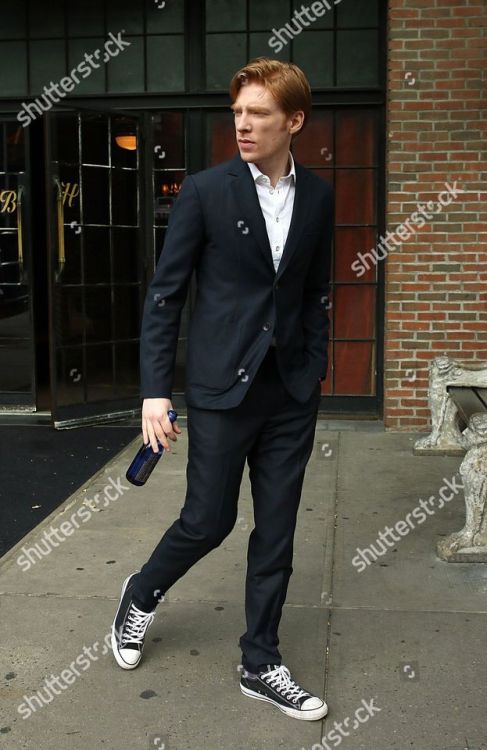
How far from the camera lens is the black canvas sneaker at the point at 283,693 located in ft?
10.6

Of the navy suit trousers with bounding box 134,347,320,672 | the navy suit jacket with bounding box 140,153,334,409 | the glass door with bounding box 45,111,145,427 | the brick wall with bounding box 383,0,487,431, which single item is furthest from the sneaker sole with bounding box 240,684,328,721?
the glass door with bounding box 45,111,145,427

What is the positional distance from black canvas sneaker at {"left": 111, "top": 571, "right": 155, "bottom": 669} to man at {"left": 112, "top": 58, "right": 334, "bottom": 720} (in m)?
0.14

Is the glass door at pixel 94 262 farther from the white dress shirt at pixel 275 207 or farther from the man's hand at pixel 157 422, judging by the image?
the man's hand at pixel 157 422

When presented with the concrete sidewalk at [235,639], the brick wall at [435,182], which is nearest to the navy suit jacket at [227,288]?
the concrete sidewalk at [235,639]

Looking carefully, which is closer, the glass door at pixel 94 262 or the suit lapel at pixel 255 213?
the suit lapel at pixel 255 213

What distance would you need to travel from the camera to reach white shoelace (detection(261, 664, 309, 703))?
10.7 feet

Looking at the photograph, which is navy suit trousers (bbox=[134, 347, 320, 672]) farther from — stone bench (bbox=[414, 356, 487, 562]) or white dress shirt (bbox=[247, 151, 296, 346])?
stone bench (bbox=[414, 356, 487, 562])

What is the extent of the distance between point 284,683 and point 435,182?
4892 mm

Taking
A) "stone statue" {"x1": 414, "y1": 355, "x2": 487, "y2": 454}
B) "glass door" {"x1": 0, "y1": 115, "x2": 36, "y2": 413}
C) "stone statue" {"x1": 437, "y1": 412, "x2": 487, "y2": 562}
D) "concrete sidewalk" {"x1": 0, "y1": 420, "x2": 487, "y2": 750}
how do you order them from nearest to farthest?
1. "concrete sidewalk" {"x1": 0, "y1": 420, "x2": 487, "y2": 750}
2. "stone statue" {"x1": 437, "y1": 412, "x2": 487, "y2": 562}
3. "stone statue" {"x1": 414, "y1": 355, "x2": 487, "y2": 454}
4. "glass door" {"x1": 0, "y1": 115, "x2": 36, "y2": 413}

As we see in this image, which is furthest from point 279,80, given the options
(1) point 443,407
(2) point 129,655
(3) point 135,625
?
(1) point 443,407

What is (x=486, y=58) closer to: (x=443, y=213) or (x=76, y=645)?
(x=443, y=213)

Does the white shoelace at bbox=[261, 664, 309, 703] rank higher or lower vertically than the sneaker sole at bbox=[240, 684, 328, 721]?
higher

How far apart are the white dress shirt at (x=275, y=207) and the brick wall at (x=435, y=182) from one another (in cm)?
428

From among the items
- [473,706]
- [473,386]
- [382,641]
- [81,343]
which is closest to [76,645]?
[382,641]
